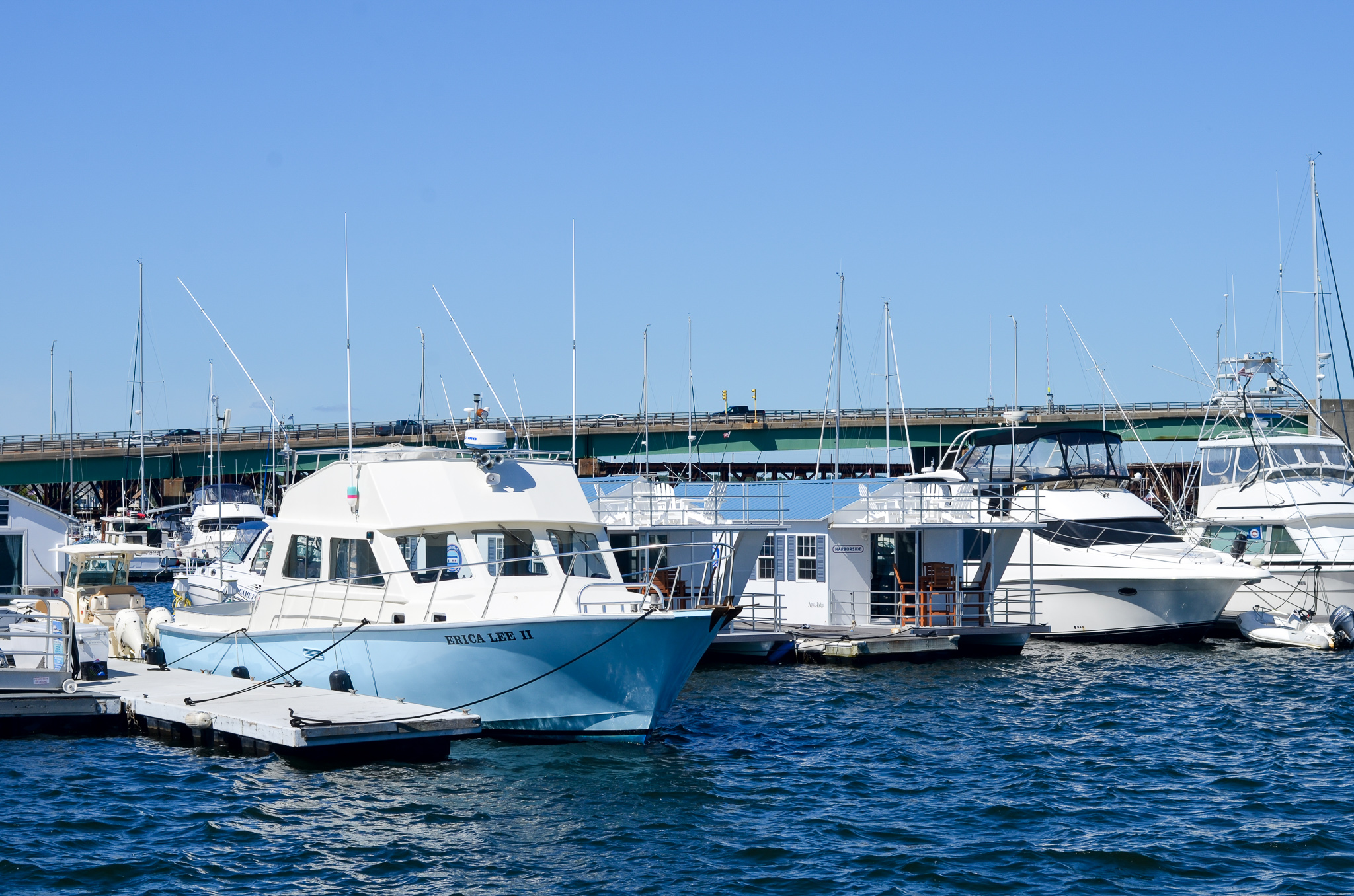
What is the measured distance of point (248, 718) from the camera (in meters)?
16.8

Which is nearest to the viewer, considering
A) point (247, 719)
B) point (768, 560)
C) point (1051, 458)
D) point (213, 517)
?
point (247, 719)

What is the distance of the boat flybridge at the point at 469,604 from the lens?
55.6ft

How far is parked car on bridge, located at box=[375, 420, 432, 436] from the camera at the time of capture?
3334 inches

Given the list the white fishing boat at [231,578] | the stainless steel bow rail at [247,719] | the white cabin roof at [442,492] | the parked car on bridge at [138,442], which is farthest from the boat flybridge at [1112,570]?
the parked car on bridge at [138,442]

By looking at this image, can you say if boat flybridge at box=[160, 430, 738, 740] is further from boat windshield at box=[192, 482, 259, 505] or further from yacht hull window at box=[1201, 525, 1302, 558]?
boat windshield at box=[192, 482, 259, 505]

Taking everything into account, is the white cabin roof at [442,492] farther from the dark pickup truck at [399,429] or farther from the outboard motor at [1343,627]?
the dark pickup truck at [399,429]

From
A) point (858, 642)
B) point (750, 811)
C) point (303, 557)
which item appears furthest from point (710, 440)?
point (750, 811)

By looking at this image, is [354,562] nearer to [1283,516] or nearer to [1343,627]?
[1343,627]

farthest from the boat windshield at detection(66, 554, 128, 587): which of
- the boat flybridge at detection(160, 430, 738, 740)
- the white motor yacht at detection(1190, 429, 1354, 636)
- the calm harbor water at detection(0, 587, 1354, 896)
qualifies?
the white motor yacht at detection(1190, 429, 1354, 636)

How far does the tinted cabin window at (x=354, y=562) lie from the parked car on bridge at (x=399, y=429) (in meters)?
64.0

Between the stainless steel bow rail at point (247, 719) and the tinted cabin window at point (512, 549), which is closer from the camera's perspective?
the stainless steel bow rail at point (247, 719)

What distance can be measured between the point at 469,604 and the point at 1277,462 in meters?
25.3

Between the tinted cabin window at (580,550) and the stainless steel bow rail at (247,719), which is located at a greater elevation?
Result: the tinted cabin window at (580,550)

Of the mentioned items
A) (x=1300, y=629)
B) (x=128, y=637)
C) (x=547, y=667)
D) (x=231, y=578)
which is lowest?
(x=1300, y=629)
